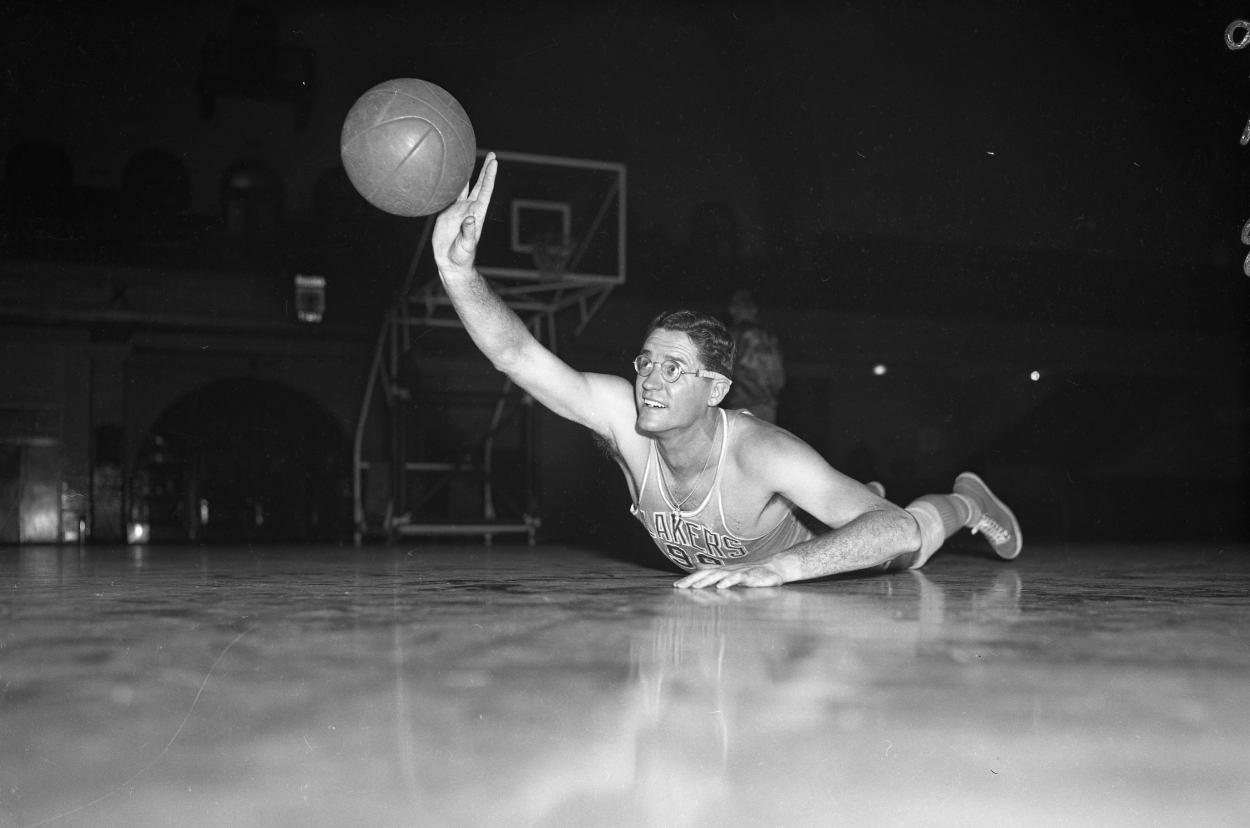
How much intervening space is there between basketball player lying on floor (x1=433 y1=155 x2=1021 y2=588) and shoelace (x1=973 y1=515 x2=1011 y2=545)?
1388mm

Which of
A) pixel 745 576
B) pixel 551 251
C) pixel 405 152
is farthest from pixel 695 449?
pixel 551 251

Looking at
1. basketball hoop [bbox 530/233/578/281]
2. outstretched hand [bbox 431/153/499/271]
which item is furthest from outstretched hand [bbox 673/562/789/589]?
basketball hoop [bbox 530/233/578/281]

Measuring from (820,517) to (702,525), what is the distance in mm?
357

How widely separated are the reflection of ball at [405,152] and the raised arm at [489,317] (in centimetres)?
7

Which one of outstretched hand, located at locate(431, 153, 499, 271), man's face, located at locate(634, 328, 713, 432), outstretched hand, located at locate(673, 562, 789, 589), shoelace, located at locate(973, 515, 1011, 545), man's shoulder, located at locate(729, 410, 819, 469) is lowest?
shoelace, located at locate(973, 515, 1011, 545)

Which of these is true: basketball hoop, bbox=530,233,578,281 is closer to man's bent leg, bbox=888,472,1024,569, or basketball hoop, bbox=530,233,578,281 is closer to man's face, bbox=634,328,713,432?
man's bent leg, bbox=888,472,1024,569

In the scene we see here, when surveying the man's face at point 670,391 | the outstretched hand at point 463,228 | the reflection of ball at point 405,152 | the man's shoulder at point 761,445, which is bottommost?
the man's shoulder at point 761,445

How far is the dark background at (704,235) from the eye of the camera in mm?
8164

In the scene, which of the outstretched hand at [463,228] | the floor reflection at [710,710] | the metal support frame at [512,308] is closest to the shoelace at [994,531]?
the floor reflection at [710,710]

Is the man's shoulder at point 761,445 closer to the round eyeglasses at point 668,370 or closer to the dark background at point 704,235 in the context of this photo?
the round eyeglasses at point 668,370

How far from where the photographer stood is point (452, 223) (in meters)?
2.67

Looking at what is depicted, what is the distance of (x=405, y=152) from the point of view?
2.73m

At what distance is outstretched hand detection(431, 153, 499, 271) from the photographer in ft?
8.43

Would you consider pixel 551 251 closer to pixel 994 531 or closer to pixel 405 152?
pixel 994 531
